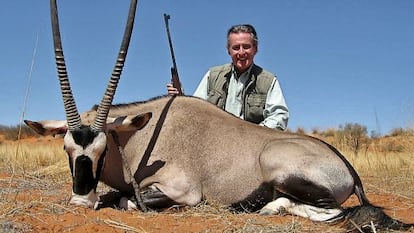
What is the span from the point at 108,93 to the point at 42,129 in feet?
2.44

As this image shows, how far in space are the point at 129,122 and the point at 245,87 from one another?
218cm

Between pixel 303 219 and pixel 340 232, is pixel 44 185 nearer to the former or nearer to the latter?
pixel 303 219

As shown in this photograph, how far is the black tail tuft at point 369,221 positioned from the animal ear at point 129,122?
202 centimetres

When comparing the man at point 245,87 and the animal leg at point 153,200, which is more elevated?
the man at point 245,87

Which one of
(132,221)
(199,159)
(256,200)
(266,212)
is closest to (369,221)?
(266,212)

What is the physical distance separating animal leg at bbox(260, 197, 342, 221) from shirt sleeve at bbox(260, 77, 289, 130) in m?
1.74

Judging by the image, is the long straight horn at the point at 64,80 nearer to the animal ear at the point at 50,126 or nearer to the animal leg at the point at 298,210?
the animal ear at the point at 50,126

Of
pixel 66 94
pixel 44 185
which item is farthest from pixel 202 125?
pixel 44 185

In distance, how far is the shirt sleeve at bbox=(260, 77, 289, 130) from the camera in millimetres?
6695

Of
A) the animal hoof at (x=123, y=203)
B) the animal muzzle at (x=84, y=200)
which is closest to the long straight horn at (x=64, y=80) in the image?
the animal muzzle at (x=84, y=200)

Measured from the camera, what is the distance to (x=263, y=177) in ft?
17.3

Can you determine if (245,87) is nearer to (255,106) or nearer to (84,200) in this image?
(255,106)

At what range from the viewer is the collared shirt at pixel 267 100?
6.72m

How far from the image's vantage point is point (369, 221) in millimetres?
4449
